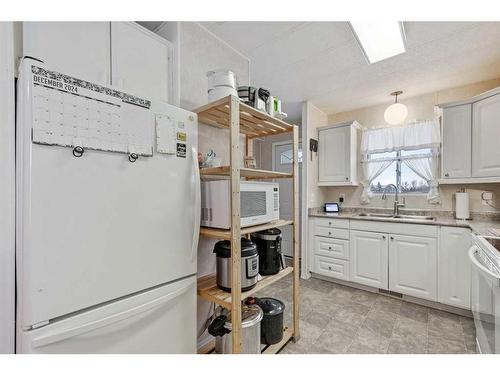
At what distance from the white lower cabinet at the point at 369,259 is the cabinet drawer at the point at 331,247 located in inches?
3.4

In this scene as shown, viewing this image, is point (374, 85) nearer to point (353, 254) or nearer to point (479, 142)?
point (479, 142)

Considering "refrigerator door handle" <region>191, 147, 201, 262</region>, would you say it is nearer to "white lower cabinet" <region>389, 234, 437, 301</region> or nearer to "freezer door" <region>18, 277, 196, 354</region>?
"freezer door" <region>18, 277, 196, 354</region>

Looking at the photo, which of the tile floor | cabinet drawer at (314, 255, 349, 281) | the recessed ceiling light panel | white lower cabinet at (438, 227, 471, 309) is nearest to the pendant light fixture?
the recessed ceiling light panel

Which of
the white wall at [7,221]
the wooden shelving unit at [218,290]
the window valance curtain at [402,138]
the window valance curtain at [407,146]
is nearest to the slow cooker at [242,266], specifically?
the wooden shelving unit at [218,290]

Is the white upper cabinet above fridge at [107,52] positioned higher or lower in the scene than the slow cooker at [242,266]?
higher

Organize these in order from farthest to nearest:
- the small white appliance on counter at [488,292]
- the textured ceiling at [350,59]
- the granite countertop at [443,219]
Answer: the granite countertop at [443,219], the textured ceiling at [350,59], the small white appliance on counter at [488,292]

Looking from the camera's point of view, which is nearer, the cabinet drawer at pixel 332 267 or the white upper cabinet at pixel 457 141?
the white upper cabinet at pixel 457 141

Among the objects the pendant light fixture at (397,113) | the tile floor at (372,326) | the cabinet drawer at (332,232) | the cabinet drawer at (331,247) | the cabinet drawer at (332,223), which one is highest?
the pendant light fixture at (397,113)

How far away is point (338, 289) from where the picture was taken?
111 inches

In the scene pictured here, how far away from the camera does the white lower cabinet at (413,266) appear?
2.32m

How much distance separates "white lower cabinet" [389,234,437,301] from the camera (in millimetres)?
2316

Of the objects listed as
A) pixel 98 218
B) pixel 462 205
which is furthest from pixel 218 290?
pixel 462 205

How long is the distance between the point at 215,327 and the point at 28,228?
1093 millimetres

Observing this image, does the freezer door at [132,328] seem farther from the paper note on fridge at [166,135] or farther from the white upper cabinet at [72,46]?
the white upper cabinet at [72,46]
